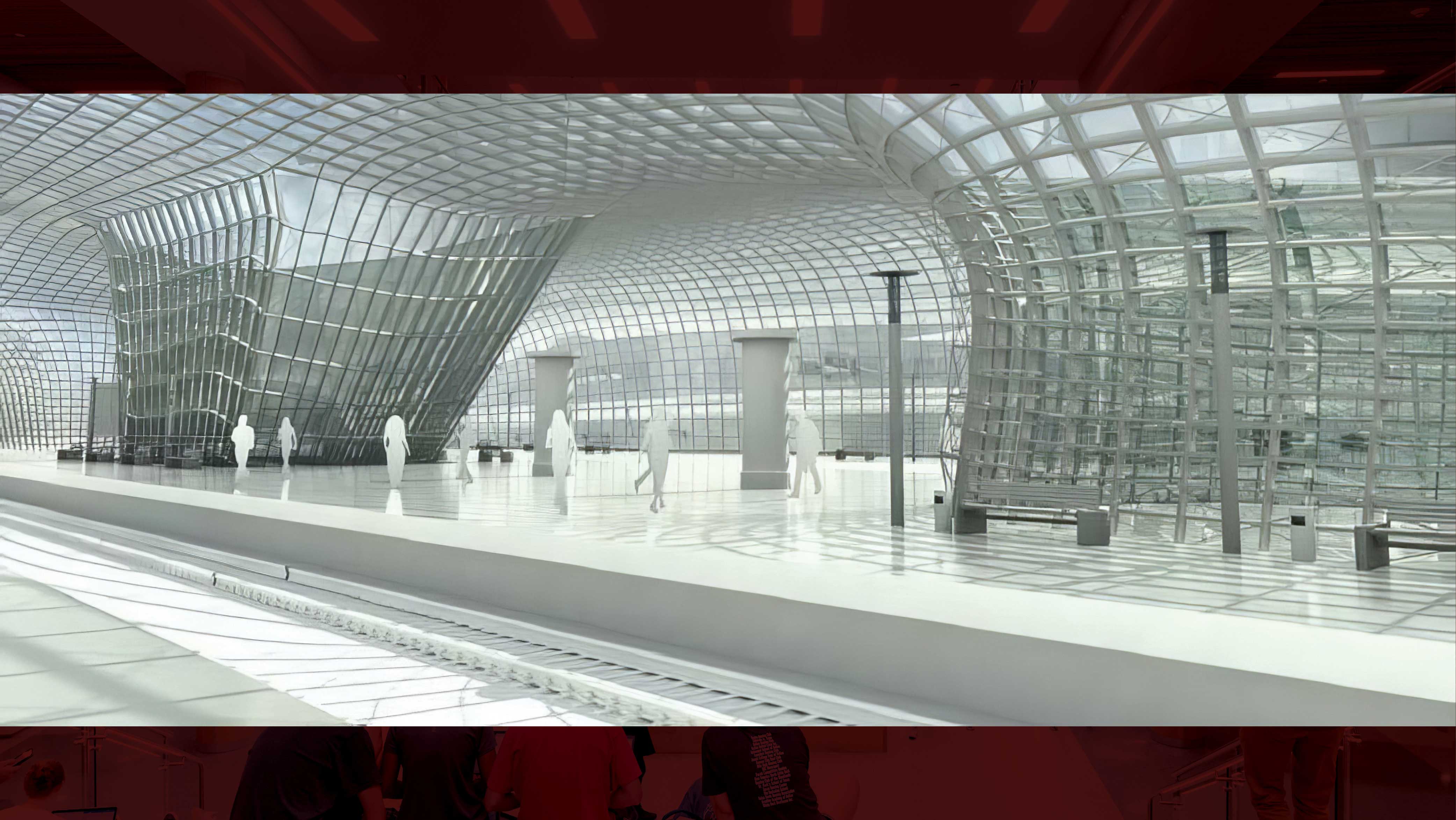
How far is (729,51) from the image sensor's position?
21.5 ft

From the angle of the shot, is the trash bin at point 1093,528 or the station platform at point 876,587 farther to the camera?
the trash bin at point 1093,528

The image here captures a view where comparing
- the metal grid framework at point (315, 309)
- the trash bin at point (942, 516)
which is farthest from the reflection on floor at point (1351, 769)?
the metal grid framework at point (315, 309)

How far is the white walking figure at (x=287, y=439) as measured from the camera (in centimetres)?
2008

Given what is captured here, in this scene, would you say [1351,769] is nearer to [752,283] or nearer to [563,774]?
[563,774]

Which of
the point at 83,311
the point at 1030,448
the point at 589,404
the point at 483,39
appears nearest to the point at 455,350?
the point at 589,404

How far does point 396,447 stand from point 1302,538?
53.9ft

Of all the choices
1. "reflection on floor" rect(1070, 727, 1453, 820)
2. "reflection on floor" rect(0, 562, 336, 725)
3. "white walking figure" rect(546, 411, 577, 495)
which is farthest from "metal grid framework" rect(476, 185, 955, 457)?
"reflection on floor" rect(1070, 727, 1453, 820)

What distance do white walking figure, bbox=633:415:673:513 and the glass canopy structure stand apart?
25.6 inches

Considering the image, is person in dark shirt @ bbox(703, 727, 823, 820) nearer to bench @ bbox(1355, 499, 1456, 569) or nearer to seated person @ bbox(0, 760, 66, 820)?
seated person @ bbox(0, 760, 66, 820)

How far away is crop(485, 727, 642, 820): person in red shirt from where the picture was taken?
20.1ft

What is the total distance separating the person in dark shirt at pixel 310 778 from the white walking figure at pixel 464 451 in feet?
42.8

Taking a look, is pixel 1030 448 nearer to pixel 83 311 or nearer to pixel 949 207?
pixel 949 207

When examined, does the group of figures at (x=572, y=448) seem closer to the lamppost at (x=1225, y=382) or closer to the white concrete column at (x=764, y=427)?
the white concrete column at (x=764, y=427)

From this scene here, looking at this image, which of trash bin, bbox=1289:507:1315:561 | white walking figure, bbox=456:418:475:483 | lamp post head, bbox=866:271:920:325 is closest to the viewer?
trash bin, bbox=1289:507:1315:561
